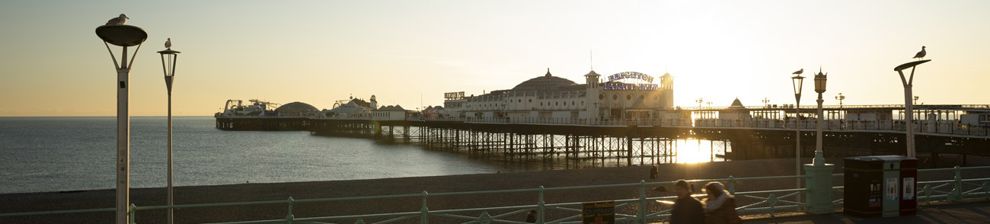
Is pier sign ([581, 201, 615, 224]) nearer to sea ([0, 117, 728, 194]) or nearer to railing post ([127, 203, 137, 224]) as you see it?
railing post ([127, 203, 137, 224])

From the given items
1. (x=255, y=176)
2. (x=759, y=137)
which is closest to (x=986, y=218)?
(x=759, y=137)

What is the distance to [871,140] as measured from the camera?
4106 centimetres

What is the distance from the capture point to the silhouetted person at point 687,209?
7.60 m

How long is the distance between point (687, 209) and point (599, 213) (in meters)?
3.38

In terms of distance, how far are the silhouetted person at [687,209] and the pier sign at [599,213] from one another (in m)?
3.15

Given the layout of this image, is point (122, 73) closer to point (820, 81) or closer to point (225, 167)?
point (820, 81)

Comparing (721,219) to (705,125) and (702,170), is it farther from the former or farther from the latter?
(705,125)

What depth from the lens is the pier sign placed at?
10.8 metres

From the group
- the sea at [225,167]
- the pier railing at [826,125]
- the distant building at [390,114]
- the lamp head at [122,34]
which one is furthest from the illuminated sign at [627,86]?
the lamp head at [122,34]

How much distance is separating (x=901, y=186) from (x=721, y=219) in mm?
7172

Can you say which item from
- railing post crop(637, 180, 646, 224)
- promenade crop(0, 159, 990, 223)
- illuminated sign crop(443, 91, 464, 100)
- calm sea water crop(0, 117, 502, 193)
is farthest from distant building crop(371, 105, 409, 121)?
railing post crop(637, 180, 646, 224)

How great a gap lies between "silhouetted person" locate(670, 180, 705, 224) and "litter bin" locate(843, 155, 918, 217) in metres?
6.62

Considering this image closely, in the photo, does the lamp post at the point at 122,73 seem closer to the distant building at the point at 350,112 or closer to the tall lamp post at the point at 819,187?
the tall lamp post at the point at 819,187

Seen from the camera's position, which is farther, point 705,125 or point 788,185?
point 705,125
